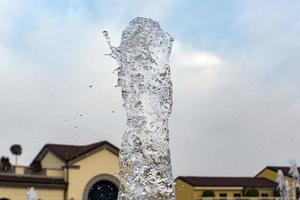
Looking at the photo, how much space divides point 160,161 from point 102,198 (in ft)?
108

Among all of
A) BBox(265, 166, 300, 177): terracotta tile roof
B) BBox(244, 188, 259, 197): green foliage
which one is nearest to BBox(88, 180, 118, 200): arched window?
BBox(244, 188, 259, 197): green foliage

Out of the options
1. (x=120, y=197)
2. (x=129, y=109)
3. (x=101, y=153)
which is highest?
(x=101, y=153)

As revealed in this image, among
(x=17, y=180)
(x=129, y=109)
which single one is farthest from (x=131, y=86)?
(x=17, y=180)

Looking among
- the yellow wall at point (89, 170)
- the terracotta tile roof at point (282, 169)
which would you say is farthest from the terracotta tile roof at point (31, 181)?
the terracotta tile roof at point (282, 169)

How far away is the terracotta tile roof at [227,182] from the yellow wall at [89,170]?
27.0 ft

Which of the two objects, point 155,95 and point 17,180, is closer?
point 155,95

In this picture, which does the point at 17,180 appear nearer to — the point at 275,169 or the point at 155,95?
the point at 275,169

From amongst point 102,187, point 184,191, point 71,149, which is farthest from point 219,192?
point 71,149

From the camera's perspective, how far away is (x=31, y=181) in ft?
130

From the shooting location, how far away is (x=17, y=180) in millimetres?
39188

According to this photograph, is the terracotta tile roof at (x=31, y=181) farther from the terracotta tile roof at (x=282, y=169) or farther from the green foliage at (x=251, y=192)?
the terracotta tile roof at (x=282, y=169)

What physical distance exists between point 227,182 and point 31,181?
1679 cm

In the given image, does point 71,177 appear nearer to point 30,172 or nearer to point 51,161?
point 30,172

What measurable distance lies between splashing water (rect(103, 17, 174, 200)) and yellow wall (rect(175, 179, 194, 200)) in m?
37.7
